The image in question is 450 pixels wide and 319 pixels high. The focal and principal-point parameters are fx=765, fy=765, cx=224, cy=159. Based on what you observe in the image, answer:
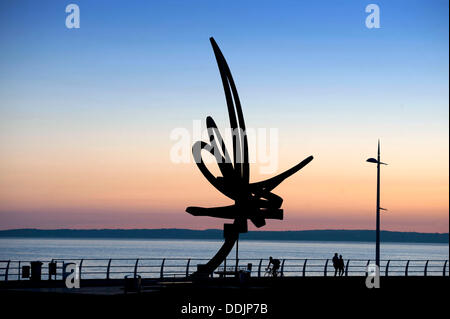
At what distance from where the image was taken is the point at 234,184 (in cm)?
3503

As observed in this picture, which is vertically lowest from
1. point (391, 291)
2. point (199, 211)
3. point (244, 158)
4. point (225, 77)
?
point (391, 291)

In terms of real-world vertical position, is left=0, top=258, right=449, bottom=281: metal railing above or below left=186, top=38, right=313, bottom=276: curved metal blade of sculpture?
below

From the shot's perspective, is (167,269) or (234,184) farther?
(167,269)

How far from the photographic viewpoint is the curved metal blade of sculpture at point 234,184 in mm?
35062

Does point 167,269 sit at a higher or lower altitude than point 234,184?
lower

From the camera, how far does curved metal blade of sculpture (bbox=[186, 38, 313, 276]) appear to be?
115 feet

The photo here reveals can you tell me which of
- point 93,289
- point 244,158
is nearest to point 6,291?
point 93,289

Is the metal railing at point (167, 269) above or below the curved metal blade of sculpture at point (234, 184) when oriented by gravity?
below
